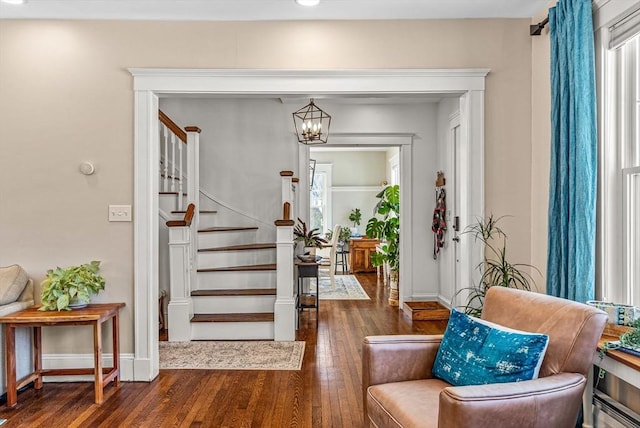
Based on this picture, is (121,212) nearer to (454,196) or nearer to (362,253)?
(454,196)

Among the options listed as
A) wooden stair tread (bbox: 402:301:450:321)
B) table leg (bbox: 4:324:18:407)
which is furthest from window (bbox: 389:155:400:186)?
table leg (bbox: 4:324:18:407)

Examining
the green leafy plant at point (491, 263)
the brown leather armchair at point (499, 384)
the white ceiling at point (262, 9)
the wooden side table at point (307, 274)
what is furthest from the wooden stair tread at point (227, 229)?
the brown leather armchair at point (499, 384)

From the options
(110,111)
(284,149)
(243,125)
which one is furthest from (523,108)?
(243,125)

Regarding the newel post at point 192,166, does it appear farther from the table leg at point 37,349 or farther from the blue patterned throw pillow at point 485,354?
the blue patterned throw pillow at point 485,354

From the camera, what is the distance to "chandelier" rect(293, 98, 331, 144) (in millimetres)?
5191

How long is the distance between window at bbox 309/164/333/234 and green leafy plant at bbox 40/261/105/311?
24.7 feet

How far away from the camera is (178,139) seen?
5.92 metres

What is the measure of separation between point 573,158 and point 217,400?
2627 millimetres

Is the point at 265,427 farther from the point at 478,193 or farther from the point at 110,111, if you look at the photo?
the point at 110,111

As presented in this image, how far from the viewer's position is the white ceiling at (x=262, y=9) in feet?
10.3

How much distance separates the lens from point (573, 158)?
8.46 feet

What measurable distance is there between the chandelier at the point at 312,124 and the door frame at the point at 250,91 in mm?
1547

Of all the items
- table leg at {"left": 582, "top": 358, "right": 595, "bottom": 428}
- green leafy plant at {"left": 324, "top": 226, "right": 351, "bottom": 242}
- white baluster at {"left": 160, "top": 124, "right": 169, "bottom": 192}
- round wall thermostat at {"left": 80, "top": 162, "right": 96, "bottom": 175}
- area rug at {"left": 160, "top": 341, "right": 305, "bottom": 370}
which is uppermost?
white baluster at {"left": 160, "top": 124, "right": 169, "bottom": 192}

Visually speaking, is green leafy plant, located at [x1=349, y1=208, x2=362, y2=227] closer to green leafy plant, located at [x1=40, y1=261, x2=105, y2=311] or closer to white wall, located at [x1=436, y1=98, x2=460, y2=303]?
white wall, located at [x1=436, y1=98, x2=460, y2=303]
